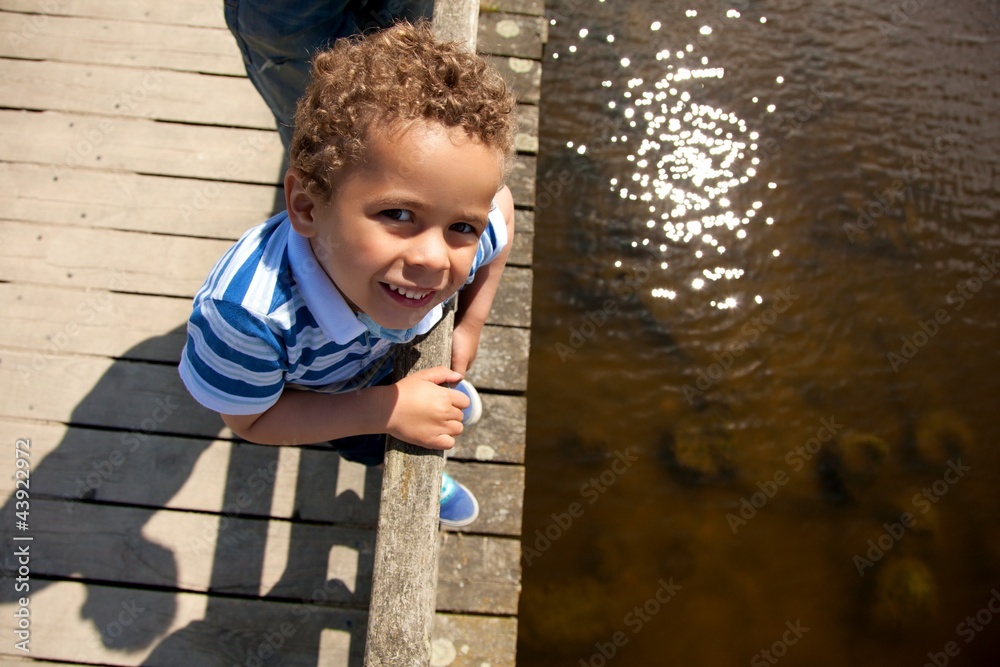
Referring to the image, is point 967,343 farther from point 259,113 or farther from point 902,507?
point 259,113

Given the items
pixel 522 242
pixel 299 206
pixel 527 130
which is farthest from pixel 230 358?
pixel 527 130

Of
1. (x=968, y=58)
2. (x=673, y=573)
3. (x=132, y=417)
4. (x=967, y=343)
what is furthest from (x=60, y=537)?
(x=968, y=58)

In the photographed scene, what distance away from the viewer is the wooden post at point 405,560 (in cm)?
121

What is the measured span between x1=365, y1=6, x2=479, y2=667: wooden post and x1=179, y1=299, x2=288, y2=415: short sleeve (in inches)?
10.6

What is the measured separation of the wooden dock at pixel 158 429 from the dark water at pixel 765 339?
113 centimetres

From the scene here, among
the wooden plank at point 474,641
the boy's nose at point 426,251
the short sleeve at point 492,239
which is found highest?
the boy's nose at point 426,251

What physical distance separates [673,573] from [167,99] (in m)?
3.11

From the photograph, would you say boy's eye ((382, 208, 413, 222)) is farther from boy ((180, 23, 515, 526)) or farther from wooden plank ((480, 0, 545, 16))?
wooden plank ((480, 0, 545, 16))

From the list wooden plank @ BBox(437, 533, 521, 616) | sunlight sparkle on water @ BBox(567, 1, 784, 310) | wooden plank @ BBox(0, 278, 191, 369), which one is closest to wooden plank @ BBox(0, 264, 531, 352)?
wooden plank @ BBox(0, 278, 191, 369)

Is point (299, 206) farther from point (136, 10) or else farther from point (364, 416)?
point (136, 10)

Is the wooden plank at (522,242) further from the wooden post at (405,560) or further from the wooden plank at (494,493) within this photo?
the wooden post at (405,560)

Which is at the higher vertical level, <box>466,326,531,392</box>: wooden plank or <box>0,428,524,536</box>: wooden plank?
<box>466,326,531,392</box>: wooden plank

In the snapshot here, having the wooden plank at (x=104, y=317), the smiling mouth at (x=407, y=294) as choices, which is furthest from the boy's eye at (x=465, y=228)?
the wooden plank at (x=104, y=317)

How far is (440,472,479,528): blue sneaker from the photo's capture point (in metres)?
2.10
